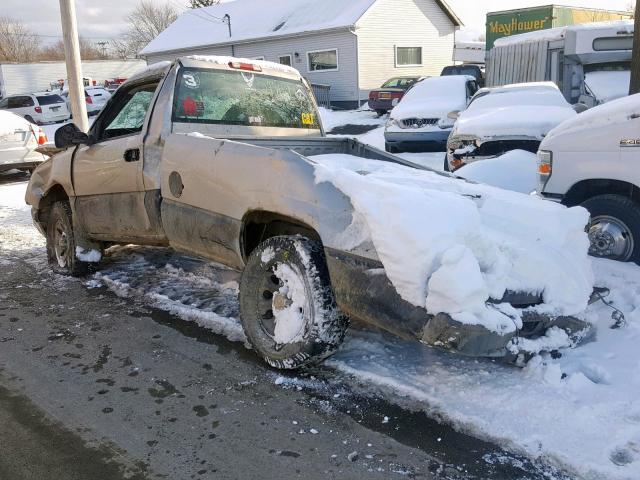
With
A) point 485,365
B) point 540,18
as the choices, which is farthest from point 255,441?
point 540,18

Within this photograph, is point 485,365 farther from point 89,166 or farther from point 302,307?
point 89,166

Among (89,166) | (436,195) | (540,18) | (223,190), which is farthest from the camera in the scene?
(540,18)

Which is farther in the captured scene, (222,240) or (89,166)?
(89,166)

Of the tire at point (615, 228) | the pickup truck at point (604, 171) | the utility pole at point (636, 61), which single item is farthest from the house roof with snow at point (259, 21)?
the tire at point (615, 228)

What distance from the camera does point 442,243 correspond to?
3000mm

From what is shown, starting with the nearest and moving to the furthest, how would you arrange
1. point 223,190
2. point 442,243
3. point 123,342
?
point 442,243 → point 223,190 → point 123,342

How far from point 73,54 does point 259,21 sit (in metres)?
23.3

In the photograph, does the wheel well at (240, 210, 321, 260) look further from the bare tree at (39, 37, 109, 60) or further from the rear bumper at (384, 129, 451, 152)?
the bare tree at (39, 37, 109, 60)

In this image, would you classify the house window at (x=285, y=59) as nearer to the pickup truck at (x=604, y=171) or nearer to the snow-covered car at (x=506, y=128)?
the snow-covered car at (x=506, y=128)

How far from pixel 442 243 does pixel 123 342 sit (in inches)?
101

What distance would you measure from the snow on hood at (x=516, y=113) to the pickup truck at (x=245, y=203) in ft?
12.8

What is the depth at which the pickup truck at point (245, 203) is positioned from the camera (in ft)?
10.7

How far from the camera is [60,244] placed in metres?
6.33

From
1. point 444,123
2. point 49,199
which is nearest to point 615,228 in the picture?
point 49,199
